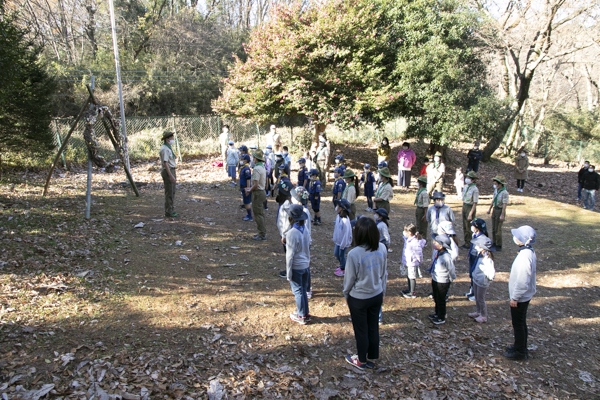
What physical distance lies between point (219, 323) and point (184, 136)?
16869mm

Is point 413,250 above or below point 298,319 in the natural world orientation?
above

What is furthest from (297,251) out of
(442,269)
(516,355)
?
(516,355)

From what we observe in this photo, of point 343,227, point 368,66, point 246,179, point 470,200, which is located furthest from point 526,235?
point 368,66

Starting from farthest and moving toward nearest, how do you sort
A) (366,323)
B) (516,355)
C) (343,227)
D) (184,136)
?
(184,136), (343,227), (516,355), (366,323)

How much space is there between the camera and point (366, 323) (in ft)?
16.5

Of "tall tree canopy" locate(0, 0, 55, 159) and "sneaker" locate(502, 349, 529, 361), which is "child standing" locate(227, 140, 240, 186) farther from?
"sneaker" locate(502, 349, 529, 361)

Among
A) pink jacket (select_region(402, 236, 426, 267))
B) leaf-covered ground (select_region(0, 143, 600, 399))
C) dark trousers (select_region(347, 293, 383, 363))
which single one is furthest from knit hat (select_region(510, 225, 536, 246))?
dark trousers (select_region(347, 293, 383, 363))

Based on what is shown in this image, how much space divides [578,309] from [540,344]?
213cm

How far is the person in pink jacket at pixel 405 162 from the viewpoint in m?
15.9

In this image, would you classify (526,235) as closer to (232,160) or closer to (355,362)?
(355,362)

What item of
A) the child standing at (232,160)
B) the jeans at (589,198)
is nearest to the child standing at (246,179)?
the child standing at (232,160)

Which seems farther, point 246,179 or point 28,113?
point 28,113

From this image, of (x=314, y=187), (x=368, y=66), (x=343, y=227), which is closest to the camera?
(x=343, y=227)

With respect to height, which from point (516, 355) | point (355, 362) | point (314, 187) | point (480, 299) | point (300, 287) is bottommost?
point (516, 355)
